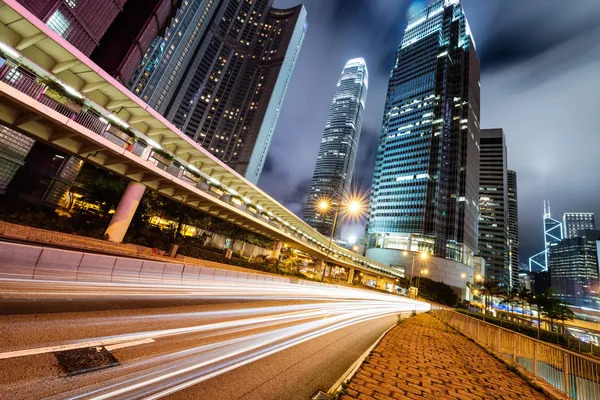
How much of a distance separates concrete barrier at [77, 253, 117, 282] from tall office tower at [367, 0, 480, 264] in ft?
341

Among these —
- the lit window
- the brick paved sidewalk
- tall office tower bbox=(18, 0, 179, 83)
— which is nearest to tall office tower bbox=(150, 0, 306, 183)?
tall office tower bbox=(18, 0, 179, 83)

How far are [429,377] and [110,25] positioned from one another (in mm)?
69713

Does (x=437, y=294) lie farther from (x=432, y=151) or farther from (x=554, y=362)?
(x=554, y=362)

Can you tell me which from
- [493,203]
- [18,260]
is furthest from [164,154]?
[493,203]

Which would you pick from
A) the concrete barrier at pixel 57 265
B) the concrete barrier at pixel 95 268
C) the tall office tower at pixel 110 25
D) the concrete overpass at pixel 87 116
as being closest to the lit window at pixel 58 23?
the tall office tower at pixel 110 25

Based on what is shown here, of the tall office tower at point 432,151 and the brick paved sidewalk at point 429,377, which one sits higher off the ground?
the tall office tower at point 432,151

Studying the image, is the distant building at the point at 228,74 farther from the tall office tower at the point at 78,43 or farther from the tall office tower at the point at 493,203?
the tall office tower at the point at 493,203

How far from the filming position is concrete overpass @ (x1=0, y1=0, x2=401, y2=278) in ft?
45.1

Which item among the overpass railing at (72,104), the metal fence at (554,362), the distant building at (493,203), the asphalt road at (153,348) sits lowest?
the asphalt road at (153,348)

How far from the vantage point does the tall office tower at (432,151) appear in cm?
10050

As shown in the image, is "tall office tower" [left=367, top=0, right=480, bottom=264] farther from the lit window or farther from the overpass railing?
the lit window

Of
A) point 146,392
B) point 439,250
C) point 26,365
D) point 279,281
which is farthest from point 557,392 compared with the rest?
point 439,250

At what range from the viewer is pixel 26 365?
3094 mm

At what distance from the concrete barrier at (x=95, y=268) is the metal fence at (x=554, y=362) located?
14448 mm
